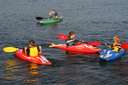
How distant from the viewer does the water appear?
25953mm

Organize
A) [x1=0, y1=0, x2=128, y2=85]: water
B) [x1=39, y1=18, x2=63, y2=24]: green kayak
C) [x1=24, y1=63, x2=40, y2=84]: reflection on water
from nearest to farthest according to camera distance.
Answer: [x1=24, y1=63, x2=40, y2=84]: reflection on water < [x1=0, y1=0, x2=128, y2=85]: water < [x1=39, y1=18, x2=63, y2=24]: green kayak

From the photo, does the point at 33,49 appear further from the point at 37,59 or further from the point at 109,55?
the point at 109,55

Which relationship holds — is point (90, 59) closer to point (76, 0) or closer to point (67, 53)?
point (67, 53)

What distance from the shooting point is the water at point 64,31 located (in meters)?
26.0

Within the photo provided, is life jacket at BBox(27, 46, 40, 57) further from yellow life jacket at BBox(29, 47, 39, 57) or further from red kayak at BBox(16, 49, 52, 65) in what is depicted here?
red kayak at BBox(16, 49, 52, 65)

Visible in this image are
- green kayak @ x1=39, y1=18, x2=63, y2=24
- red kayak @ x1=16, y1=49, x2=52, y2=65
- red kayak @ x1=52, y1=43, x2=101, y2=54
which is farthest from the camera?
green kayak @ x1=39, y1=18, x2=63, y2=24

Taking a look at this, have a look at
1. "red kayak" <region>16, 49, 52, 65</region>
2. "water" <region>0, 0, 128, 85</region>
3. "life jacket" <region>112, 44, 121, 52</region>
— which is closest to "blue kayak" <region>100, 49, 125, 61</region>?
"life jacket" <region>112, 44, 121, 52</region>

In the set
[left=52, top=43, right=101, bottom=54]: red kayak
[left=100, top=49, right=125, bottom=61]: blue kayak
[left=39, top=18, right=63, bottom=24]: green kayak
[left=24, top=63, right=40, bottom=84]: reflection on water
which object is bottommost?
[left=24, top=63, right=40, bottom=84]: reflection on water

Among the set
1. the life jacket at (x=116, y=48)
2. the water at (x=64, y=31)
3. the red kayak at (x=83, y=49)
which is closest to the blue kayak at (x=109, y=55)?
the life jacket at (x=116, y=48)

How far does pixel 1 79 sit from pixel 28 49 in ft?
16.0

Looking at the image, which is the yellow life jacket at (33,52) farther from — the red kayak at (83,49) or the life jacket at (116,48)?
the life jacket at (116,48)

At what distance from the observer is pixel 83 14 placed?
201 feet

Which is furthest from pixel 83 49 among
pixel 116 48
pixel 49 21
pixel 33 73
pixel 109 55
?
pixel 49 21

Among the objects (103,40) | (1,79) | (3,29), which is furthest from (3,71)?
(3,29)
